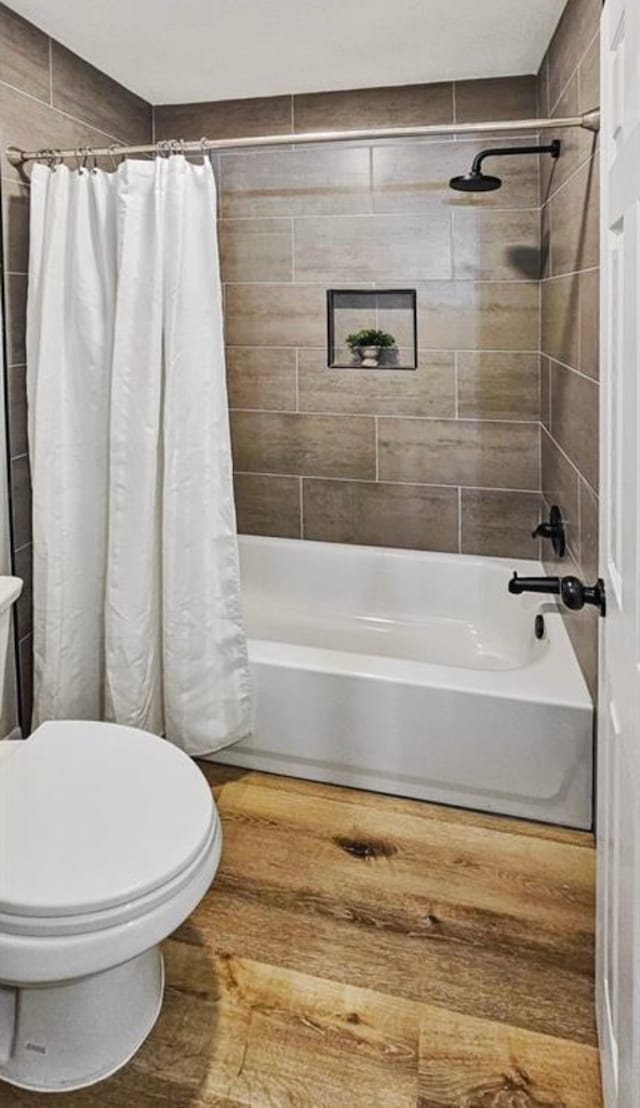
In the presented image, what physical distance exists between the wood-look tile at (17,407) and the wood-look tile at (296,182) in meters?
1.30

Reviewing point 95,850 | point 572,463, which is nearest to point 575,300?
point 572,463

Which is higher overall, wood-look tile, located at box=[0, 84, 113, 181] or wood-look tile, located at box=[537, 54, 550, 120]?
wood-look tile, located at box=[537, 54, 550, 120]

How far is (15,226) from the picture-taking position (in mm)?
2492

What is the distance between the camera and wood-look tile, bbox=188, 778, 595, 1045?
177cm

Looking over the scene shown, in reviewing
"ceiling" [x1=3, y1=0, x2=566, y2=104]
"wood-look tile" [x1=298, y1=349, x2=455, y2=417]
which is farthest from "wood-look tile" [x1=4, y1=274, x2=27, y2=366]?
"wood-look tile" [x1=298, y1=349, x2=455, y2=417]

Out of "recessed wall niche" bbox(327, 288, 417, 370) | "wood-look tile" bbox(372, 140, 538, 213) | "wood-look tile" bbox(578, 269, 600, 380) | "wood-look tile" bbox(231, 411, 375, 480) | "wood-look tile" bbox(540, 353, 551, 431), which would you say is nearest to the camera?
"wood-look tile" bbox(578, 269, 600, 380)

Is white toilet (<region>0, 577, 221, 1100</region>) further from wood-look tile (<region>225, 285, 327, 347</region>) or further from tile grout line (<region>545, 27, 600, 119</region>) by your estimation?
wood-look tile (<region>225, 285, 327, 347</region>)

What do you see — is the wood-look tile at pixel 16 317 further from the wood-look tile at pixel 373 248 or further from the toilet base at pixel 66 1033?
the toilet base at pixel 66 1033

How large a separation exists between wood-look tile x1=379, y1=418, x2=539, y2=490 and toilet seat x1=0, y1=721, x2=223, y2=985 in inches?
73.1

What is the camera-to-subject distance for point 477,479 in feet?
10.8

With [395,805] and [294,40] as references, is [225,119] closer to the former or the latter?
[294,40]

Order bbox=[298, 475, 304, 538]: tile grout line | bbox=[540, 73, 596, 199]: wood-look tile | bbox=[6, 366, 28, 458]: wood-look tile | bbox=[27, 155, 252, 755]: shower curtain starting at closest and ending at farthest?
bbox=[540, 73, 596, 199]: wood-look tile < bbox=[27, 155, 252, 755]: shower curtain < bbox=[6, 366, 28, 458]: wood-look tile < bbox=[298, 475, 304, 538]: tile grout line

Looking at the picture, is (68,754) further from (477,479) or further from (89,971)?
(477,479)

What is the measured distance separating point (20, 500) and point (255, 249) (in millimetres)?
1465
